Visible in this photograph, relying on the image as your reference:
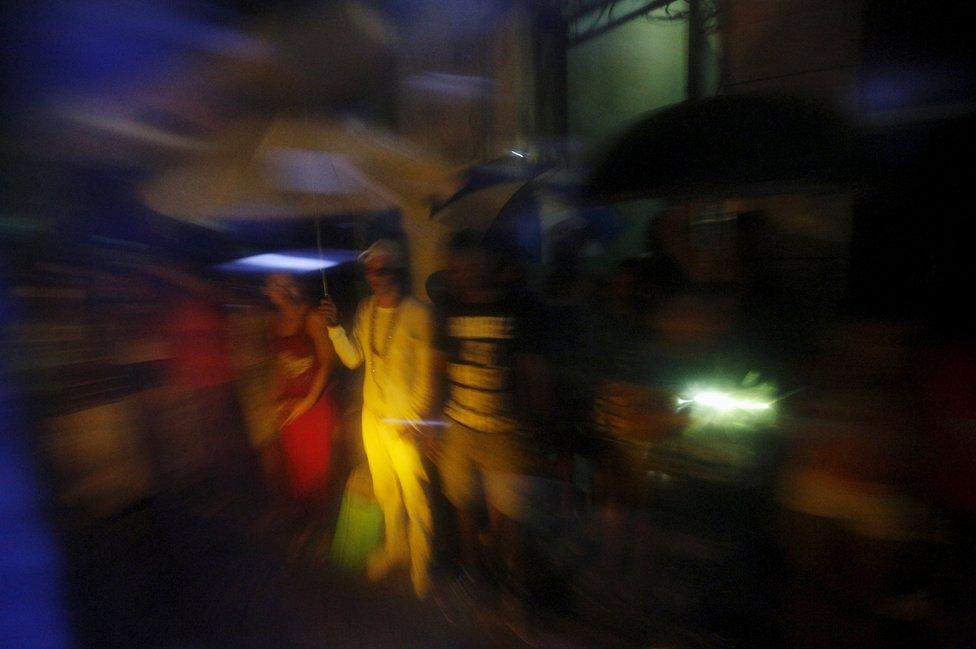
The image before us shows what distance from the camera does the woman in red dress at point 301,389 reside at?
119 inches

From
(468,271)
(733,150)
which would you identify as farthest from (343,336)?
(733,150)

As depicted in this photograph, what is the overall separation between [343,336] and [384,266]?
0.48 meters

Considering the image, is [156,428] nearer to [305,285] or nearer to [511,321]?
[305,285]

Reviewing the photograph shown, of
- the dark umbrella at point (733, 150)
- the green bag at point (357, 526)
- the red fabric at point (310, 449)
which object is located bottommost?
the green bag at point (357, 526)

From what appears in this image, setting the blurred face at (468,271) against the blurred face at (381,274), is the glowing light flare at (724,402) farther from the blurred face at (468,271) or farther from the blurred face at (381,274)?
the blurred face at (381,274)

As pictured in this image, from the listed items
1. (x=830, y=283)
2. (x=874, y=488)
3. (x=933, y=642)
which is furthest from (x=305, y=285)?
(x=933, y=642)

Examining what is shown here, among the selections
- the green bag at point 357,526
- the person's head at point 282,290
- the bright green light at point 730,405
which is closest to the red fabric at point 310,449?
the green bag at point 357,526

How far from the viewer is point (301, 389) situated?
3.10 metres

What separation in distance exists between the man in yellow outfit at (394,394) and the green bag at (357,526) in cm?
5

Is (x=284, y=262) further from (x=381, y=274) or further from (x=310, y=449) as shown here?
(x=310, y=449)

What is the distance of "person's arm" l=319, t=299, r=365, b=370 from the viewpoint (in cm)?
295

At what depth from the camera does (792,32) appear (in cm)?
185

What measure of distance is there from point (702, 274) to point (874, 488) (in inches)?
36.8

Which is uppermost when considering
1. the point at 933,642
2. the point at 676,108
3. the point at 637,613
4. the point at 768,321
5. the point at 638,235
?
the point at 676,108
